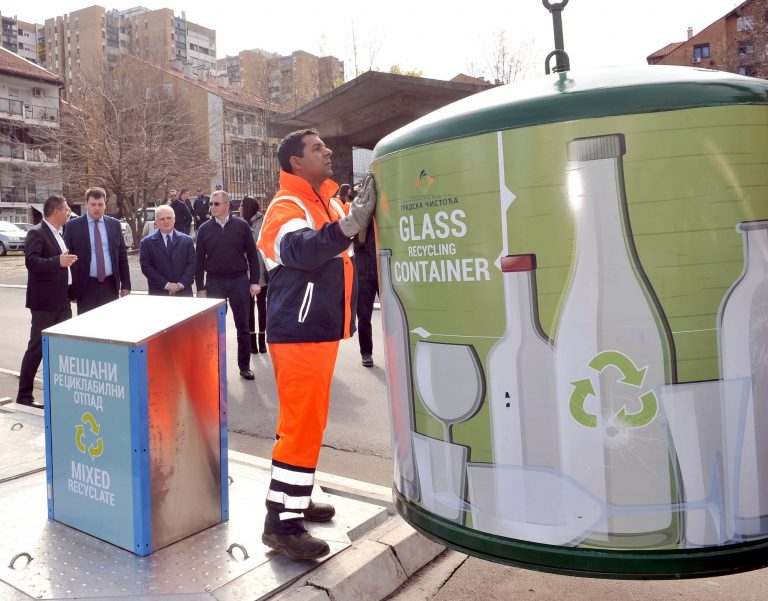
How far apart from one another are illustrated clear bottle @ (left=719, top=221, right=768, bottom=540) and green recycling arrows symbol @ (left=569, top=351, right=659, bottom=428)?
24 centimetres

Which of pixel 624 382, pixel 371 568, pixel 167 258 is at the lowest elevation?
pixel 371 568

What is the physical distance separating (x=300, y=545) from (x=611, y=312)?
1.76m

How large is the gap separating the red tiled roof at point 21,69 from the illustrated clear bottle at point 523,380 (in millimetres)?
56682

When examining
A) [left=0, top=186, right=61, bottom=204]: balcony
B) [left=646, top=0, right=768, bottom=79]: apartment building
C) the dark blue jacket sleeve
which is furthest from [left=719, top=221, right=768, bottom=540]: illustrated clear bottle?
[left=0, top=186, right=61, bottom=204]: balcony

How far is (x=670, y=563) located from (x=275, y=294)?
190cm

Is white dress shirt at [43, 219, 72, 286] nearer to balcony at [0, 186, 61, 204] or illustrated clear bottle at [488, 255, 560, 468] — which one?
illustrated clear bottle at [488, 255, 560, 468]

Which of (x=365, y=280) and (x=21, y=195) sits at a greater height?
(x=21, y=195)

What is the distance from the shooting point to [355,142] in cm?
1228

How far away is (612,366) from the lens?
2.34 meters

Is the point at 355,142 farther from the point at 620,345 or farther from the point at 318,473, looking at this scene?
the point at 620,345

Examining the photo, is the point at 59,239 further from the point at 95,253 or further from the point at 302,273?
the point at 302,273

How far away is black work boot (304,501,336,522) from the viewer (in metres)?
3.75

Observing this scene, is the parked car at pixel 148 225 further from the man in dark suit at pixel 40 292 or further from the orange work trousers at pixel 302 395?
the orange work trousers at pixel 302 395

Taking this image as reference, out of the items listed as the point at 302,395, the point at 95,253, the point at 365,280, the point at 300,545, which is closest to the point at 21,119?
the point at 95,253
